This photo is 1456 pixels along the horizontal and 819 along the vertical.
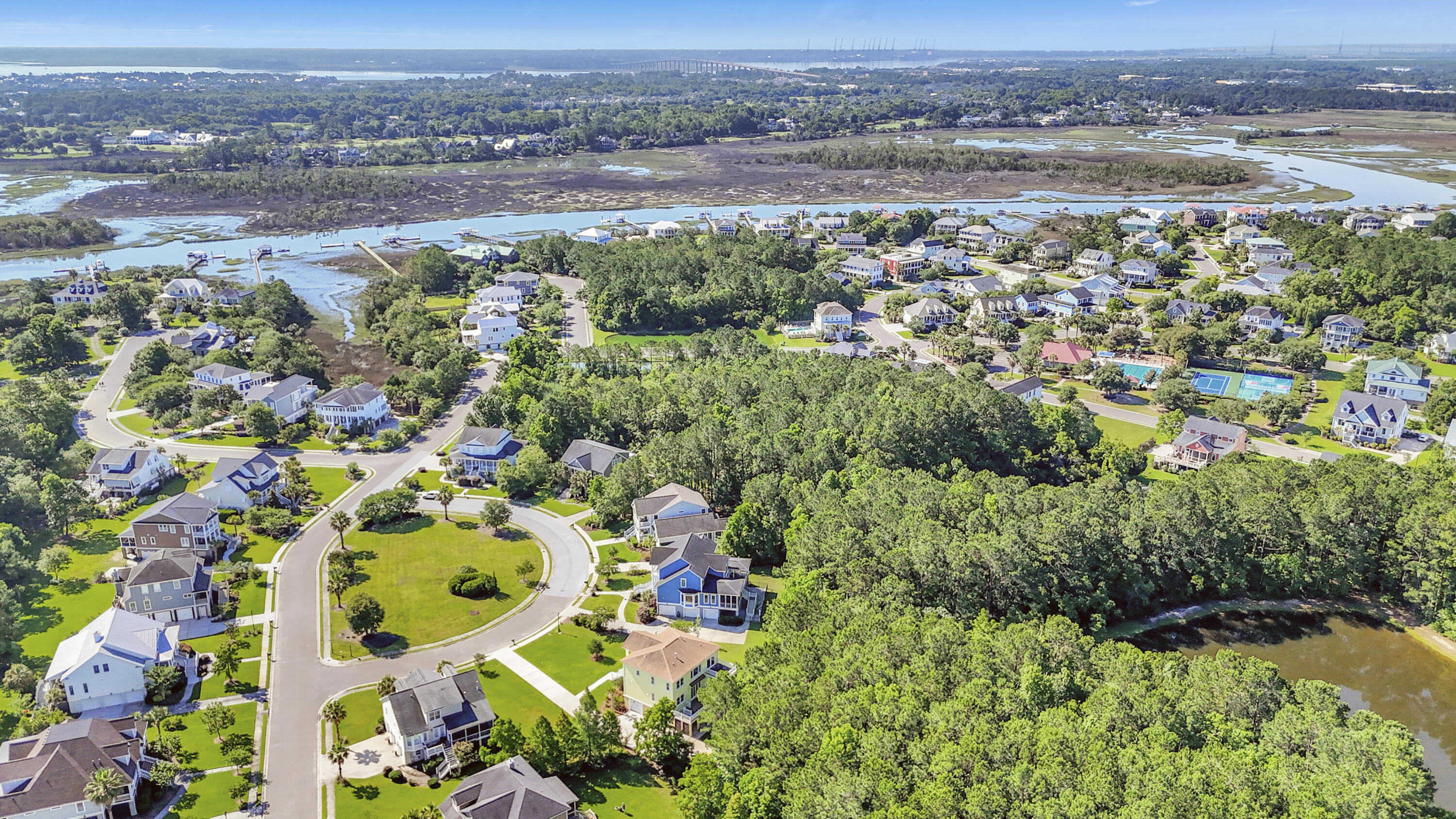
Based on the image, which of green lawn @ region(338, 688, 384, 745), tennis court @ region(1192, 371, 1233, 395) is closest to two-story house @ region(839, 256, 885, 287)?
tennis court @ region(1192, 371, 1233, 395)

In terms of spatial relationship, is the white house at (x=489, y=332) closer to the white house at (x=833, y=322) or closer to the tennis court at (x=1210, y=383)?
the white house at (x=833, y=322)

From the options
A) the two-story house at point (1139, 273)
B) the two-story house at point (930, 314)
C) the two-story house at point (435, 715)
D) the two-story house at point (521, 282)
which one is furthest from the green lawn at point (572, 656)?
the two-story house at point (1139, 273)

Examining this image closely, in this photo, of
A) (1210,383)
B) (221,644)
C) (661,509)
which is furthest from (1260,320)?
(221,644)

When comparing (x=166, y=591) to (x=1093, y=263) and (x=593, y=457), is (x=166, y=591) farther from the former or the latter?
(x=1093, y=263)

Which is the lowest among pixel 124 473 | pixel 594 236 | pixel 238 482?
pixel 238 482

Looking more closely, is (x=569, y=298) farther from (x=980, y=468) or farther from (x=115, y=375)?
(x=980, y=468)

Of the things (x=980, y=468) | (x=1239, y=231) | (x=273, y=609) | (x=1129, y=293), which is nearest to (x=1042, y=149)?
(x=1239, y=231)
